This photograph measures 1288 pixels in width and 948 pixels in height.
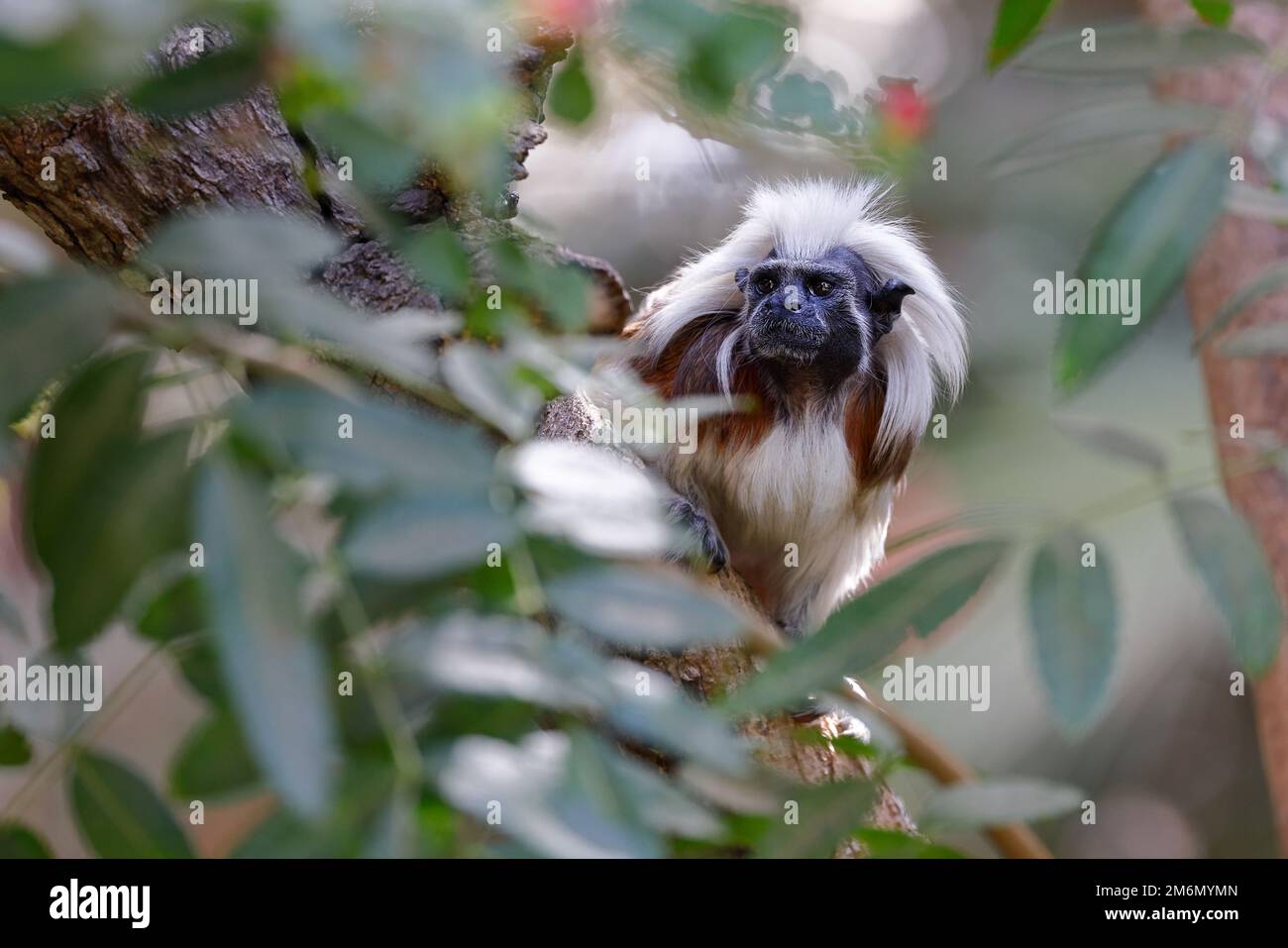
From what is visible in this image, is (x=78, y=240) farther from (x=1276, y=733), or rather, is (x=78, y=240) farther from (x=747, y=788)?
(x=1276, y=733)

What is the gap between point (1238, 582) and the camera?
4.66 feet

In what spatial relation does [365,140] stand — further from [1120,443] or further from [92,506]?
[1120,443]

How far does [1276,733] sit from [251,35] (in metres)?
3.77

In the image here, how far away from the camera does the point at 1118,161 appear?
27.2 feet

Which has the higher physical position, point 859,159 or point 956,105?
point 956,105

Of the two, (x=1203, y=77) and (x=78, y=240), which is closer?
(x=78, y=240)

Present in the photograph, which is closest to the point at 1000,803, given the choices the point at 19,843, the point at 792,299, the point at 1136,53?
the point at 1136,53

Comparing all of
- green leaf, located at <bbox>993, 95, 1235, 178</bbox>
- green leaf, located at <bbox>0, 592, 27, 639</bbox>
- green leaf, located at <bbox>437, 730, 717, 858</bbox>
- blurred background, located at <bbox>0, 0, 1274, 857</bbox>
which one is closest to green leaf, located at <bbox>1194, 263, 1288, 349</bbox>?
green leaf, located at <bbox>993, 95, 1235, 178</bbox>

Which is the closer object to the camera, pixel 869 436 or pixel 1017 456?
pixel 869 436

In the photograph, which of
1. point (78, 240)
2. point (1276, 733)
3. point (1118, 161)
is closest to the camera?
point (78, 240)

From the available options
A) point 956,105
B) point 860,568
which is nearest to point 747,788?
point 860,568

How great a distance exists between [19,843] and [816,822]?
2.92ft

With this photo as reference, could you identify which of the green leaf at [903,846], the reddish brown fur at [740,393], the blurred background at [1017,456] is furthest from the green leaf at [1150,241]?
the blurred background at [1017,456]

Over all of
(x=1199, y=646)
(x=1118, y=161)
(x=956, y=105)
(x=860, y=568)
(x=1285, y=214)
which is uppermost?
(x=956, y=105)
